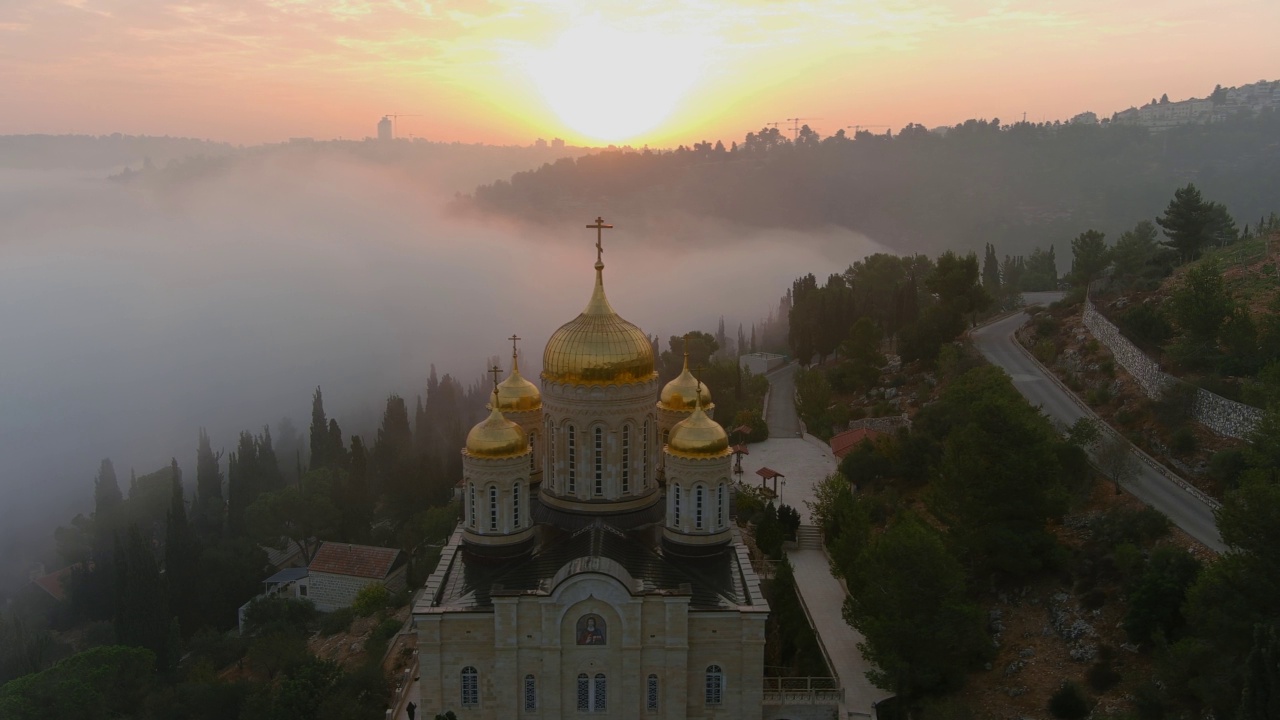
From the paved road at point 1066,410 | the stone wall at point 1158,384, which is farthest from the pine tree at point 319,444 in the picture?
the stone wall at point 1158,384

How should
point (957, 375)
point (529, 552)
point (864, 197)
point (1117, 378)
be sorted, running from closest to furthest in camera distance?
point (529, 552), point (1117, 378), point (957, 375), point (864, 197)

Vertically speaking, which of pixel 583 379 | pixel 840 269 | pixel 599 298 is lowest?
pixel 840 269

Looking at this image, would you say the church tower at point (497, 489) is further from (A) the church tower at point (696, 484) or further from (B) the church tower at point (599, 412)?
(A) the church tower at point (696, 484)

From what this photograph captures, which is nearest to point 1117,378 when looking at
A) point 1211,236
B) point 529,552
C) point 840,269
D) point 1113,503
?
point 1113,503

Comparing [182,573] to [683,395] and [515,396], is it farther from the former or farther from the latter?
[683,395]

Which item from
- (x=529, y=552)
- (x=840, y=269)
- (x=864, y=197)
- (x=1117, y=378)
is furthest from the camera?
(x=864, y=197)

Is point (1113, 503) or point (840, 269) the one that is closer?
point (1113, 503)

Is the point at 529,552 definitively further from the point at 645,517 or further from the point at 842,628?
the point at 842,628

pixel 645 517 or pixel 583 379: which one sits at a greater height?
pixel 583 379
